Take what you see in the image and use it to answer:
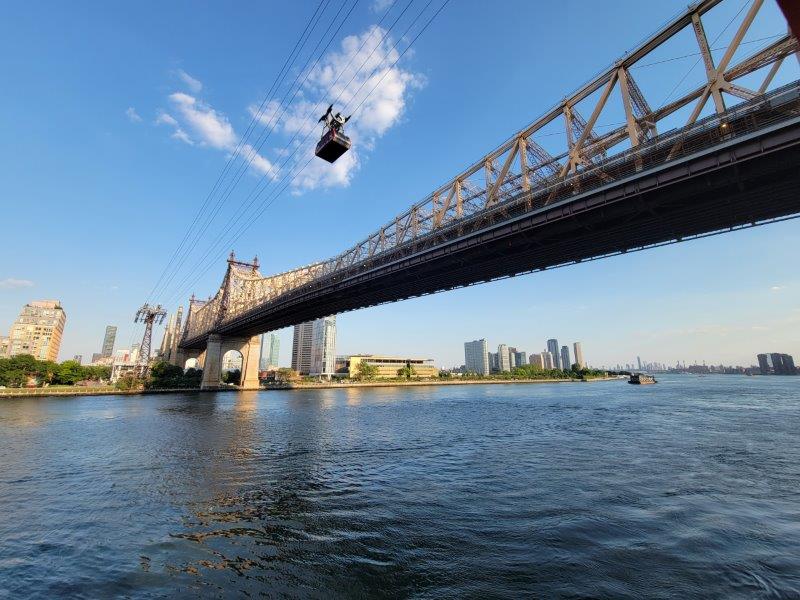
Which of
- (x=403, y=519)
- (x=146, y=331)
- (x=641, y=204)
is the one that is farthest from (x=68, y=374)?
(x=641, y=204)

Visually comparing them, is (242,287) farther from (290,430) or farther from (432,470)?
(432,470)

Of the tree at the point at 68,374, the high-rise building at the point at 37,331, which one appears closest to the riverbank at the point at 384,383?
the tree at the point at 68,374

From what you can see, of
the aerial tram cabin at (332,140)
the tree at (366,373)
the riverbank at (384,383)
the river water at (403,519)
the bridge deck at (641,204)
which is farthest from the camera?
the tree at (366,373)

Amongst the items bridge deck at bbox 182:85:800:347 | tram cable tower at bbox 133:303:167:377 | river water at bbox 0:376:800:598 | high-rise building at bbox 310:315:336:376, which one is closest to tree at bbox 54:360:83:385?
tram cable tower at bbox 133:303:167:377

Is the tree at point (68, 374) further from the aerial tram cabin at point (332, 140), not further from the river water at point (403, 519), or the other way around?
the aerial tram cabin at point (332, 140)

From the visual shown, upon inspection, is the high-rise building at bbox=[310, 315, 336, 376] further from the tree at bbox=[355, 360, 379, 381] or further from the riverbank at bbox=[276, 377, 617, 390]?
the riverbank at bbox=[276, 377, 617, 390]

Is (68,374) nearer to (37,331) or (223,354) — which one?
(223,354)

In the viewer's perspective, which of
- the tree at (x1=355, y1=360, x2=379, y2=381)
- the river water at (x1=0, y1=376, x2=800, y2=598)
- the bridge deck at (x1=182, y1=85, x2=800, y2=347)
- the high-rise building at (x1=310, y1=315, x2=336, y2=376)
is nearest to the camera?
the river water at (x1=0, y1=376, x2=800, y2=598)
